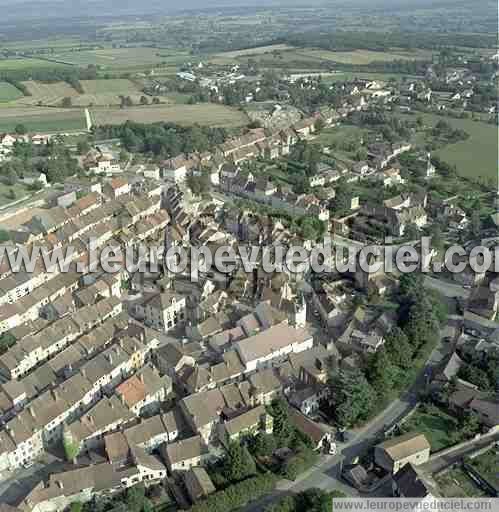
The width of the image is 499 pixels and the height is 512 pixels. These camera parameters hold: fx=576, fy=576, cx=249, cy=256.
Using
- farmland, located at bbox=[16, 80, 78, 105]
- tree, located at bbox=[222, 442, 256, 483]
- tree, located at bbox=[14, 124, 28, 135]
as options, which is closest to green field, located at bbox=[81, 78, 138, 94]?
farmland, located at bbox=[16, 80, 78, 105]

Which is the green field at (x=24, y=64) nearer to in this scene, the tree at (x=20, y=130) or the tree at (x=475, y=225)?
the tree at (x=20, y=130)

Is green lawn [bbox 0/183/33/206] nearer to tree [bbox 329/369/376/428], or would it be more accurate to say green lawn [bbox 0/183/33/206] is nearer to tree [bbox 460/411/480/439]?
tree [bbox 329/369/376/428]

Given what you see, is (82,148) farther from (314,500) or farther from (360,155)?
(314,500)

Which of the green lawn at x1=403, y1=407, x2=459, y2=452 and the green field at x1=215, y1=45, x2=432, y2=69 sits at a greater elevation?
Result: the green field at x1=215, y1=45, x2=432, y2=69

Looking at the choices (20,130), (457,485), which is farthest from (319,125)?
(457,485)

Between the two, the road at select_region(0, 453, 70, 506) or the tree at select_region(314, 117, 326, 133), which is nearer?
the road at select_region(0, 453, 70, 506)

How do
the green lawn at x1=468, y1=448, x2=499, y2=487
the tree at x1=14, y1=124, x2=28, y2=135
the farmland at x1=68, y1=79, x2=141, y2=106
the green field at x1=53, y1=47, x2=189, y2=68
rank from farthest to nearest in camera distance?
the green field at x1=53, y1=47, x2=189, y2=68, the farmland at x1=68, y1=79, x2=141, y2=106, the tree at x1=14, y1=124, x2=28, y2=135, the green lawn at x1=468, y1=448, x2=499, y2=487

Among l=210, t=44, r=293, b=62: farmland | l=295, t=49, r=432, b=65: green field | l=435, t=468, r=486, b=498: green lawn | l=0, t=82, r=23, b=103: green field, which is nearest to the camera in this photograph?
l=435, t=468, r=486, b=498: green lawn
